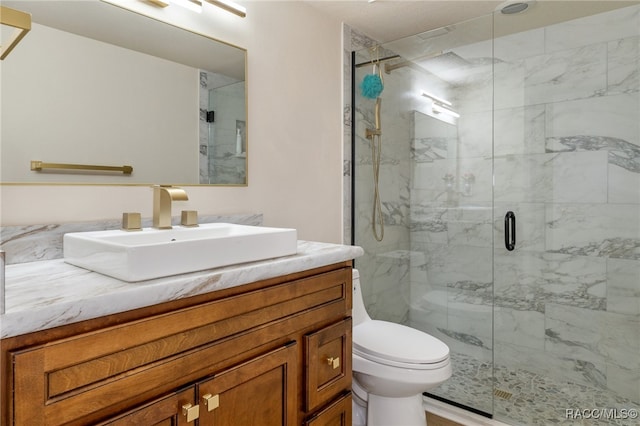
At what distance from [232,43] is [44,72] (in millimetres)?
762

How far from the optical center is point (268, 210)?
1.95m

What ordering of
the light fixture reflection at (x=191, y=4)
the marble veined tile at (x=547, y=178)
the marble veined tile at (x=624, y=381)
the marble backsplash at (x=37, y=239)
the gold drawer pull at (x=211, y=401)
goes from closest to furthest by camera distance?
the gold drawer pull at (x=211, y=401) < the marble backsplash at (x=37, y=239) < the light fixture reflection at (x=191, y=4) < the marble veined tile at (x=624, y=381) < the marble veined tile at (x=547, y=178)

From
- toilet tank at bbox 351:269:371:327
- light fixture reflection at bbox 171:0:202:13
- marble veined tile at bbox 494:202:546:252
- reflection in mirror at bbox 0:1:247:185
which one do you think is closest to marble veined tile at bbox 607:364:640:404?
marble veined tile at bbox 494:202:546:252

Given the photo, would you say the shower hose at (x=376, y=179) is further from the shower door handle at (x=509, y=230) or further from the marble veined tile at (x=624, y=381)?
the marble veined tile at (x=624, y=381)

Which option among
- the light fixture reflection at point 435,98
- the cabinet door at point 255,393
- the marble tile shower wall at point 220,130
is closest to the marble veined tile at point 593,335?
the light fixture reflection at point 435,98

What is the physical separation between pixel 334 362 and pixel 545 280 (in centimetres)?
174

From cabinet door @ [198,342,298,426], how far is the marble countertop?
0.74ft

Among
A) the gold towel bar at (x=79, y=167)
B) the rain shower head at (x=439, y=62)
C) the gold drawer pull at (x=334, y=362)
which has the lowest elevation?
the gold drawer pull at (x=334, y=362)

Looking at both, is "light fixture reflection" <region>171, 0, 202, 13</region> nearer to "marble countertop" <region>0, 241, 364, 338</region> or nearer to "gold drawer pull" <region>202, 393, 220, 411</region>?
"marble countertop" <region>0, 241, 364, 338</region>

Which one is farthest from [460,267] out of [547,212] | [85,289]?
[85,289]

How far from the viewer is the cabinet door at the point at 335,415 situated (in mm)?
1285

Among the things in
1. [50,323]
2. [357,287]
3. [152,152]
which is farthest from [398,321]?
[50,323]

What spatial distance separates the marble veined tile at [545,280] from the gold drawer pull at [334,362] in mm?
1436

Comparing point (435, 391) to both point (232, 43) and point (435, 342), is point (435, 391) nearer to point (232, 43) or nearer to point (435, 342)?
point (435, 342)
